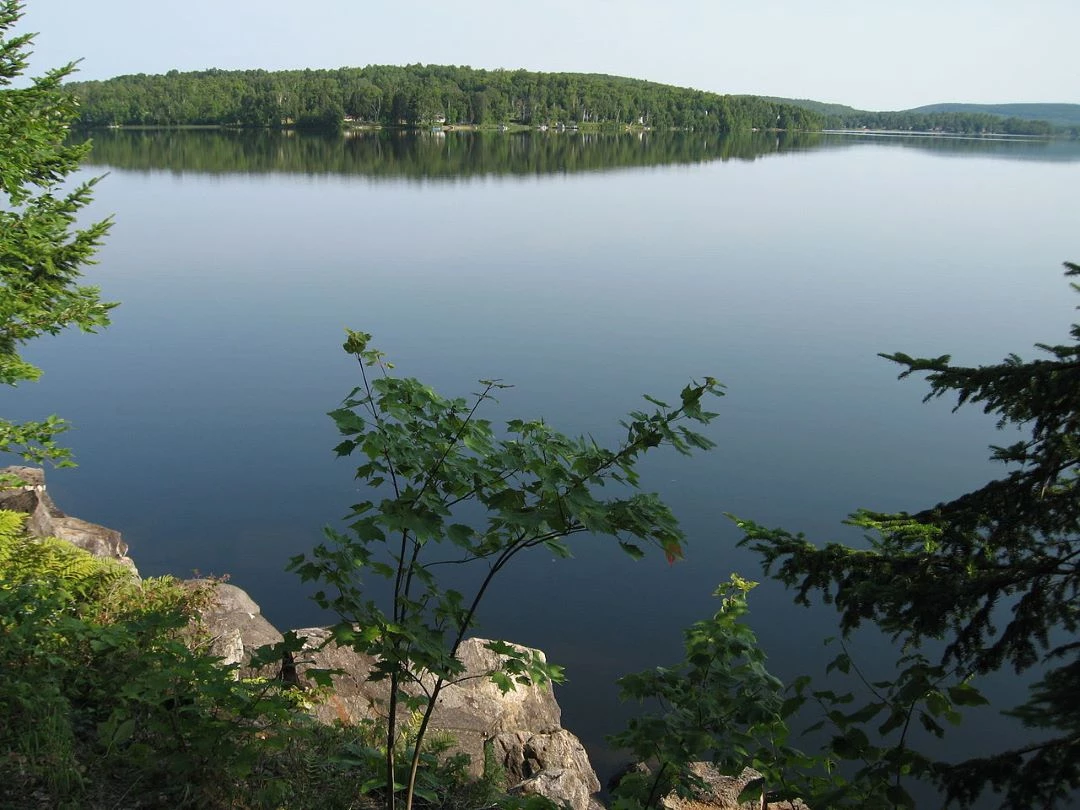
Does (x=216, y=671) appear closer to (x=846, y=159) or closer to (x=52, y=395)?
(x=52, y=395)

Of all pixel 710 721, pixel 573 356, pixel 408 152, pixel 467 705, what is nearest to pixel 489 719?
pixel 467 705

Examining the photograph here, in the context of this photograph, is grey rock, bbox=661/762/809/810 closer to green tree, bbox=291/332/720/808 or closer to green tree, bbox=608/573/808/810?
→ green tree, bbox=608/573/808/810

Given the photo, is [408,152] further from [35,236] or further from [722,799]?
[722,799]

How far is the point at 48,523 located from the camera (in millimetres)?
9438

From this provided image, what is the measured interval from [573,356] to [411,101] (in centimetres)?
11223

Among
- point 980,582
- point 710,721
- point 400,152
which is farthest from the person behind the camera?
point 400,152

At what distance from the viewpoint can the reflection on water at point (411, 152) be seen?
219 ft

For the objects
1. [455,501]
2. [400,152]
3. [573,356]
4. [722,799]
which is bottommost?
[722,799]

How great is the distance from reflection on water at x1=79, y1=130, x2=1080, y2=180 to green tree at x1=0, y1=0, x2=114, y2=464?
52.6m

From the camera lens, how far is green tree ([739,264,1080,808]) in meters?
2.86

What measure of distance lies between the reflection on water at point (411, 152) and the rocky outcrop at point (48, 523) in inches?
2019

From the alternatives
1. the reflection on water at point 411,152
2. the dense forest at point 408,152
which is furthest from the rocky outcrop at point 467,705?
the reflection on water at point 411,152

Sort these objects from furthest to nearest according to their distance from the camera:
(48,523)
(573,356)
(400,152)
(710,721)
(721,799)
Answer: (400,152), (573,356), (48,523), (721,799), (710,721)

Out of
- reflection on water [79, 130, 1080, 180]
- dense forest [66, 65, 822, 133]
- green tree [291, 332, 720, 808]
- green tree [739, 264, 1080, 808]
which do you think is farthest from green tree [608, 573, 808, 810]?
dense forest [66, 65, 822, 133]
